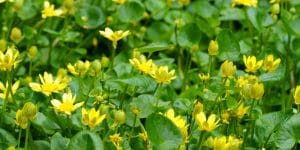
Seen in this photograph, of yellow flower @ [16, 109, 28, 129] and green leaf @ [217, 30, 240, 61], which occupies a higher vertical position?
green leaf @ [217, 30, 240, 61]

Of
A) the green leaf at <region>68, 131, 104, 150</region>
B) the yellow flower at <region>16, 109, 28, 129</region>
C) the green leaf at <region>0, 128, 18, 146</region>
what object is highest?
the yellow flower at <region>16, 109, 28, 129</region>

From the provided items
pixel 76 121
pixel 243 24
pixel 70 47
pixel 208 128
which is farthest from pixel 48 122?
pixel 243 24

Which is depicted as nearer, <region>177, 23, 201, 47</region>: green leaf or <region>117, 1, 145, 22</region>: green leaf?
<region>177, 23, 201, 47</region>: green leaf

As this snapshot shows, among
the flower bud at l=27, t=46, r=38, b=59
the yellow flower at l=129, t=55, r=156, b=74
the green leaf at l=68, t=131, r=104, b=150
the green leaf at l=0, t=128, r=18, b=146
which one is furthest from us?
the flower bud at l=27, t=46, r=38, b=59

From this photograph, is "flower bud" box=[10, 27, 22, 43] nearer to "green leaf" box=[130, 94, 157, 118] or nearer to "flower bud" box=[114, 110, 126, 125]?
"green leaf" box=[130, 94, 157, 118]

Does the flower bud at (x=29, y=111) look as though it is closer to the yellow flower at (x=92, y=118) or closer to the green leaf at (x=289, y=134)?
the yellow flower at (x=92, y=118)

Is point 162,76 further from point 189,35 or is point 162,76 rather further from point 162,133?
point 189,35

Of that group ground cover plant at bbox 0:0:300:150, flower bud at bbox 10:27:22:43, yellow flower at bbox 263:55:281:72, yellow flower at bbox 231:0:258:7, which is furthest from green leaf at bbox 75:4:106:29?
yellow flower at bbox 263:55:281:72

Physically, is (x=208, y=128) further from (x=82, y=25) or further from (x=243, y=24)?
(x=243, y=24)
